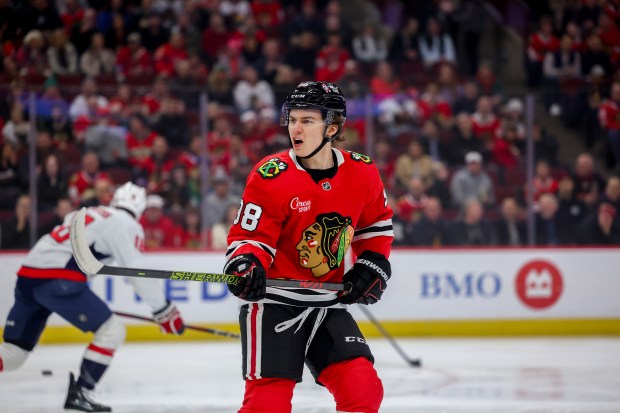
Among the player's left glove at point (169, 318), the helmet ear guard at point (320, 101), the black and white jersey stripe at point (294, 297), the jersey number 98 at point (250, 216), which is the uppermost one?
the helmet ear guard at point (320, 101)

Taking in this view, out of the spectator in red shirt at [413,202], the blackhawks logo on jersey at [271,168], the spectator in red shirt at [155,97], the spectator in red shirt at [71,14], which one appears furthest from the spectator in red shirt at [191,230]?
the blackhawks logo on jersey at [271,168]

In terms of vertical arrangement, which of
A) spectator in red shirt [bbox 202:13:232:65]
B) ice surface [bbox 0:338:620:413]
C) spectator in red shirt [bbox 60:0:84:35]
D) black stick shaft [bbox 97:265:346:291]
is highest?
spectator in red shirt [bbox 60:0:84:35]

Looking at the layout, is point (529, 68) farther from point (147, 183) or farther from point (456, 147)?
point (147, 183)

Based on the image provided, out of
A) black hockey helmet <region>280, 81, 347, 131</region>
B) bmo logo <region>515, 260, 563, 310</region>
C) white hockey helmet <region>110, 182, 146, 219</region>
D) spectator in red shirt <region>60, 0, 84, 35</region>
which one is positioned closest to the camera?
black hockey helmet <region>280, 81, 347, 131</region>

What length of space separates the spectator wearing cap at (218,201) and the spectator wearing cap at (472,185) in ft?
6.45

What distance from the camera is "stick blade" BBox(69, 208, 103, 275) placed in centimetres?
344

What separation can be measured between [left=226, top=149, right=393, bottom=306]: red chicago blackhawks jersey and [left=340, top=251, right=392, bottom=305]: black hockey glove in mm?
53

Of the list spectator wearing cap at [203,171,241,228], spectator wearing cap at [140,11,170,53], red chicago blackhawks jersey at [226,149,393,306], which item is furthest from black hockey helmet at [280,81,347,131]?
spectator wearing cap at [140,11,170,53]

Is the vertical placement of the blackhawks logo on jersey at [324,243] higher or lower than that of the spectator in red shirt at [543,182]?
higher

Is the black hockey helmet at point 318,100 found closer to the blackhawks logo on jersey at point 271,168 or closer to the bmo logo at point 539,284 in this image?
the blackhawks logo on jersey at point 271,168

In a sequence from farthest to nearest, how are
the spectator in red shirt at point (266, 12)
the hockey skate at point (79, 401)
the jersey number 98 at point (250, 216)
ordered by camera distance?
1. the spectator in red shirt at point (266, 12)
2. the hockey skate at point (79, 401)
3. the jersey number 98 at point (250, 216)

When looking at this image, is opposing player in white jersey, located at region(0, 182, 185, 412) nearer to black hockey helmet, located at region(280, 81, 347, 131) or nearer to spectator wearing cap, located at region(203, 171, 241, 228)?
black hockey helmet, located at region(280, 81, 347, 131)

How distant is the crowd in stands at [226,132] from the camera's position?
8.82m

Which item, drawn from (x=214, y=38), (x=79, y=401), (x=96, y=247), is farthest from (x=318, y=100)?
(x=214, y=38)
